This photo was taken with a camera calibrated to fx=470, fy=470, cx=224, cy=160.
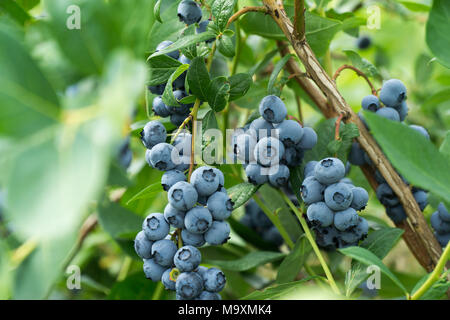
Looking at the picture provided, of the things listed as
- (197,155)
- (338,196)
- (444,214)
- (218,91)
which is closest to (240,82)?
(218,91)

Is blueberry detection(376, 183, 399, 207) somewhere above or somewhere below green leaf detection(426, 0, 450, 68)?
below

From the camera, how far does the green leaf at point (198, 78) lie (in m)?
0.77

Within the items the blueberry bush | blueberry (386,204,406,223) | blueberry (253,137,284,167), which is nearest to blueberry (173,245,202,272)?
the blueberry bush

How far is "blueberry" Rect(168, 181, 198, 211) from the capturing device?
696 mm

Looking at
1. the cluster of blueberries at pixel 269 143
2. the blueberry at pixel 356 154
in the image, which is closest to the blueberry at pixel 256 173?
the cluster of blueberries at pixel 269 143

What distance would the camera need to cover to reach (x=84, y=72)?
1.38ft

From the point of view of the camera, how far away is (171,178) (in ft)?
2.45

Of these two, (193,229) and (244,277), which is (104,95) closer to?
(193,229)

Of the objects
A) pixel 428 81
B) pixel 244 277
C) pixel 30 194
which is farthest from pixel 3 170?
pixel 428 81

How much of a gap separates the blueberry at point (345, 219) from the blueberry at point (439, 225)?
0.22m

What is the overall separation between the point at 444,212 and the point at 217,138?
0.46 meters

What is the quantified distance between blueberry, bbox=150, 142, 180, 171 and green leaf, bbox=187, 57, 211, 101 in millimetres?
114

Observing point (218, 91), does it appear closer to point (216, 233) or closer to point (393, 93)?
point (216, 233)

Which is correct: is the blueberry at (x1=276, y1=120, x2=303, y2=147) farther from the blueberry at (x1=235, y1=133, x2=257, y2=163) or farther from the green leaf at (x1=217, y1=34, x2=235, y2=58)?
the green leaf at (x1=217, y1=34, x2=235, y2=58)
